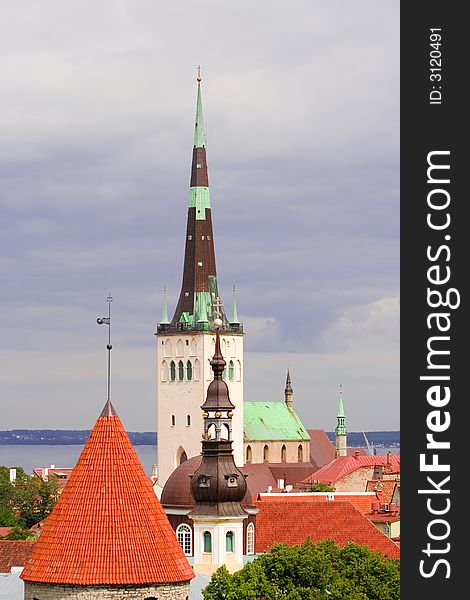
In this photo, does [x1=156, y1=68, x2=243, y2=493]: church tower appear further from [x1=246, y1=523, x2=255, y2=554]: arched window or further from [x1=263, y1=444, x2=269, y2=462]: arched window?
[x1=246, y1=523, x2=255, y2=554]: arched window

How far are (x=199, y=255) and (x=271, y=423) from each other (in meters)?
25.3

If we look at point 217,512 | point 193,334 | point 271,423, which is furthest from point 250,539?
point 271,423

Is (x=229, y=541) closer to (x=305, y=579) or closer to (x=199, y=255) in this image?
(x=305, y=579)

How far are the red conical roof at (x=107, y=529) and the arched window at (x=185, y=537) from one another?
112 ft

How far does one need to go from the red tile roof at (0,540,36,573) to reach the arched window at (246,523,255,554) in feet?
25.1

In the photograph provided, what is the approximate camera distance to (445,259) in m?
19.5

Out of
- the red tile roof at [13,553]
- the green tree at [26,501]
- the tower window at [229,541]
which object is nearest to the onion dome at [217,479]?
the tower window at [229,541]

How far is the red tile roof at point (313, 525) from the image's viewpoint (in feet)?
232

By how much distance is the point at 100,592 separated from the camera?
26.6 meters

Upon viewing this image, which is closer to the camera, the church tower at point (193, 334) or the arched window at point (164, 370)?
the church tower at point (193, 334)

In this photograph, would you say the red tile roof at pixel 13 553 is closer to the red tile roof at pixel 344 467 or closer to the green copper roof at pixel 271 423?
the red tile roof at pixel 344 467

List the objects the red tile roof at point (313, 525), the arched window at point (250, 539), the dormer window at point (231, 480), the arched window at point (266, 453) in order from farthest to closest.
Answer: the arched window at point (266, 453) < the red tile roof at point (313, 525) < the arched window at point (250, 539) < the dormer window at point (231, 480)

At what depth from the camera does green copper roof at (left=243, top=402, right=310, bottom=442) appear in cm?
14212

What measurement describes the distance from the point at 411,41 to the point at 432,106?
0.81 m
